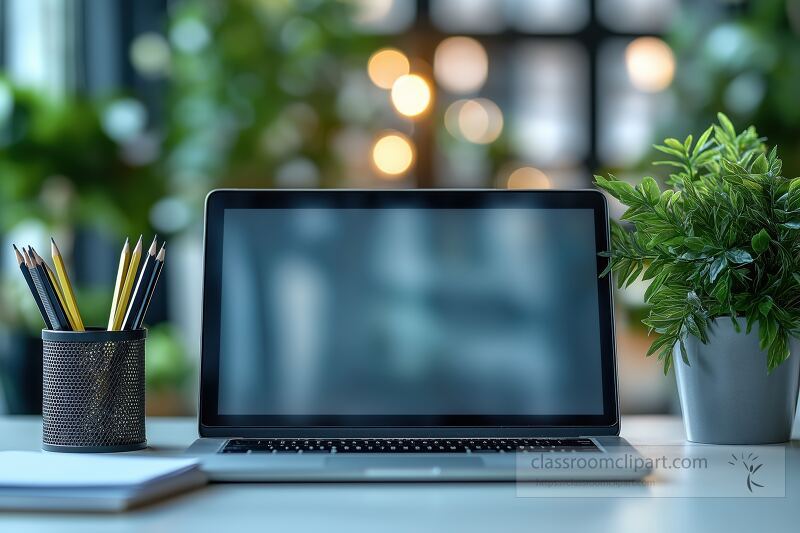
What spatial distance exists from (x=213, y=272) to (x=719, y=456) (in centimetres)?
49

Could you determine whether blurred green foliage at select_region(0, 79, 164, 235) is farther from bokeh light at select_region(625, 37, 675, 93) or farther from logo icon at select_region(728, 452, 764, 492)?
bokeh light at select_region(625, 37, 675, 93)

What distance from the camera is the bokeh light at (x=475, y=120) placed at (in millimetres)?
4285

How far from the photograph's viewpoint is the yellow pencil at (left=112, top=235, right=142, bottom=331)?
0.85 metres

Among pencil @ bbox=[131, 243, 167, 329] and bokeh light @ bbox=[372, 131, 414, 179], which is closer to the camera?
pencil @ bbox=[131, 243, 167, 329]

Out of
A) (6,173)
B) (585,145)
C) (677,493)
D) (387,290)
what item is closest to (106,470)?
(387,290)

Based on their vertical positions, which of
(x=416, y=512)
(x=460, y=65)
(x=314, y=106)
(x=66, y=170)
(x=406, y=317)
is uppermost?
(x=460, y=65)

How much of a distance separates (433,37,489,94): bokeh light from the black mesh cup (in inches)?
143

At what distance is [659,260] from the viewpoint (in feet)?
2.83

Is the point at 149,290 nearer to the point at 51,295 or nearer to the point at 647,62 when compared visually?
the point at 51,295

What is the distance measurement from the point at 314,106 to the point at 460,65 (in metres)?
1.12

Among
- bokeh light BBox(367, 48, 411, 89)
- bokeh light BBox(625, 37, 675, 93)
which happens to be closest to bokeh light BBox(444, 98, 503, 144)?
bokeh light BBox(367, 48, 411, 89)

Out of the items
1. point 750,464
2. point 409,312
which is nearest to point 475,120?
point 409,312

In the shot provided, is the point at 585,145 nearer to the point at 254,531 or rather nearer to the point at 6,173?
the point at 6,173

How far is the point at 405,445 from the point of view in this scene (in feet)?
2.63
